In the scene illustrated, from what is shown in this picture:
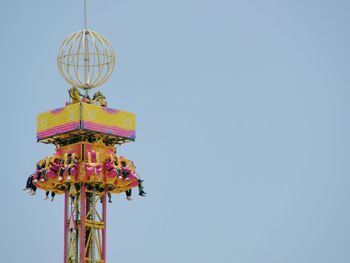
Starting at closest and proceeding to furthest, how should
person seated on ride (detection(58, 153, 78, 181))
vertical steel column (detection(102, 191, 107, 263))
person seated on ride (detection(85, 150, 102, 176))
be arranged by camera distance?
person seated on ride (detection(58, 153, 78, 181))
person seated on ride (detection(85, 150, 102, 176))
vertical steel column (detection(102, 191, 107, 263))

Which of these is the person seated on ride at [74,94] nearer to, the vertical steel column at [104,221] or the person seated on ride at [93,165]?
the person seated on ride at [93,165]

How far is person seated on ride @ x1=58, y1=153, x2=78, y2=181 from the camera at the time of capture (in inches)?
5246

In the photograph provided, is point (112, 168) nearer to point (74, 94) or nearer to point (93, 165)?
point (93, 165)

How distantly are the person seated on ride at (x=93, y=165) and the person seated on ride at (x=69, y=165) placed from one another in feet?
3.55

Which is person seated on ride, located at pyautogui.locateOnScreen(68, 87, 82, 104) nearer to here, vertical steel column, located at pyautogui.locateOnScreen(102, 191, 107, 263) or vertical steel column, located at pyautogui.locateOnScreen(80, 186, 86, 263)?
vertical steel column, located at pyautogui.locateOnScreen(80, 186, 86, 263)

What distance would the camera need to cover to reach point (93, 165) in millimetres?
133750

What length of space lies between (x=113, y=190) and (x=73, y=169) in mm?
5225

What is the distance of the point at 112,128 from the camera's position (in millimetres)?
135375

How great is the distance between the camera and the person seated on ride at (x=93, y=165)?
5251 inches

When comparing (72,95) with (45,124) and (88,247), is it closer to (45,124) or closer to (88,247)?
(45,124)

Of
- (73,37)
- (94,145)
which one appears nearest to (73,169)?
(94,145)

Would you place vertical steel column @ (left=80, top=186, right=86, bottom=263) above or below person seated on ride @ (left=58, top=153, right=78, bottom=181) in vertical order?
below

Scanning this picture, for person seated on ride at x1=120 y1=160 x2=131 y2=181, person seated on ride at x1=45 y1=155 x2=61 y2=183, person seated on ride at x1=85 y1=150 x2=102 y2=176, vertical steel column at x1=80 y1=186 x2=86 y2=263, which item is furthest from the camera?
person seated on ride at x1=120 y1=160 x2=131 y2=181

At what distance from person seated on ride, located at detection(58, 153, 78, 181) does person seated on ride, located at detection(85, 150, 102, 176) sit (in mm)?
1082
